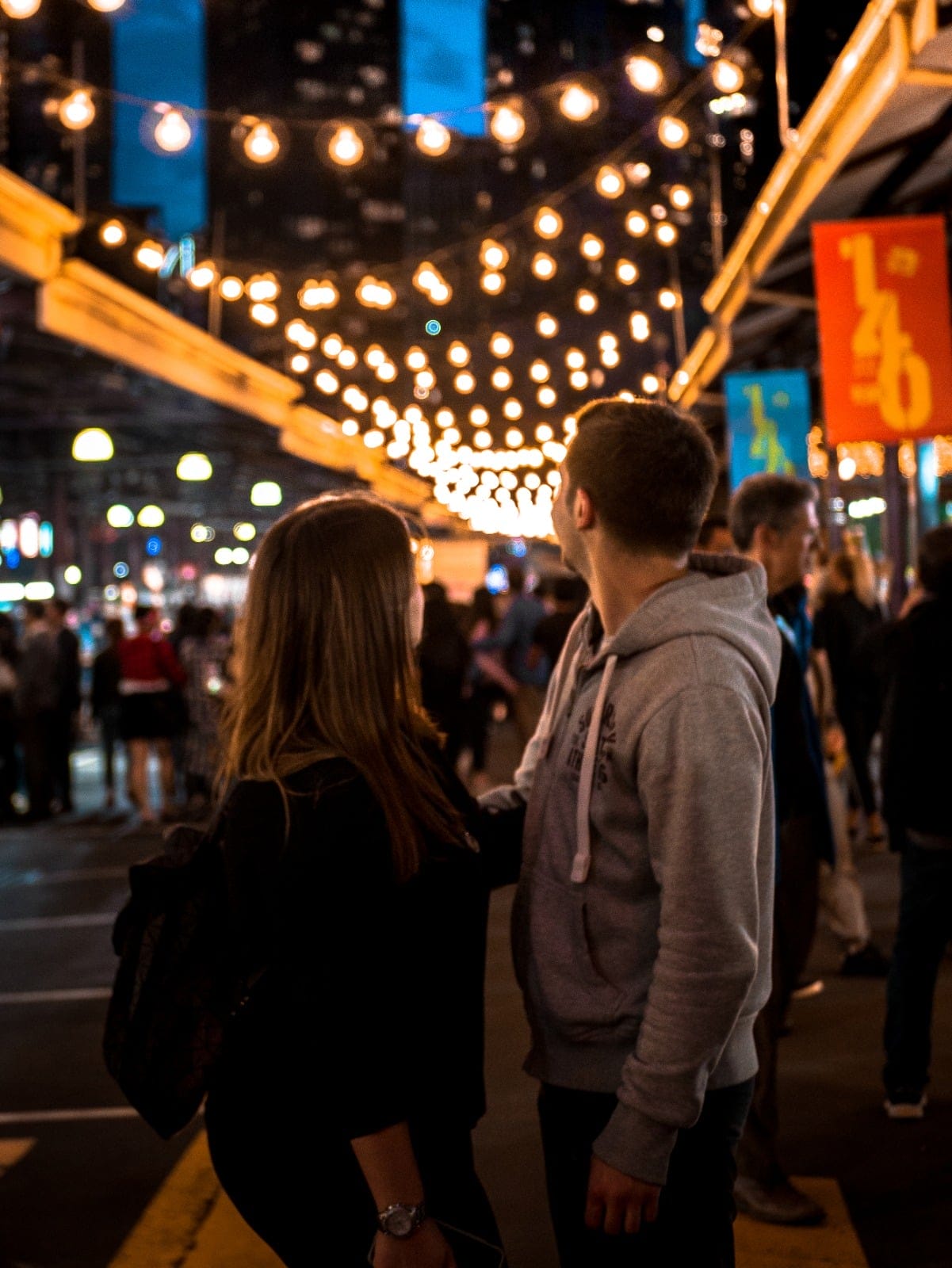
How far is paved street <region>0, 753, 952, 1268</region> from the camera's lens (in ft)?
14.0

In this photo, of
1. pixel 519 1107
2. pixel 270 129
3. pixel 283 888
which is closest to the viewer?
pixel 283 888

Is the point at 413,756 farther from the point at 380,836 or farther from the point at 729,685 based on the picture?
the point at 729,685

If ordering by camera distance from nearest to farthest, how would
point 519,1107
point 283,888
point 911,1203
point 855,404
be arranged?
1. point 283,888
2. point 911,1203
3. point 519,1107
4. point 855,404

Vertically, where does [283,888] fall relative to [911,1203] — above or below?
above

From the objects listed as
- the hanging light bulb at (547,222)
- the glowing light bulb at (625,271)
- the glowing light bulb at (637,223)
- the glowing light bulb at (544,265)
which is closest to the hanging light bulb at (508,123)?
the hanging light bulb at (547,222)

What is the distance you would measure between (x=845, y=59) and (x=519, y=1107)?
5.59m

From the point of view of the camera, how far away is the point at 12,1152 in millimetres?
5203

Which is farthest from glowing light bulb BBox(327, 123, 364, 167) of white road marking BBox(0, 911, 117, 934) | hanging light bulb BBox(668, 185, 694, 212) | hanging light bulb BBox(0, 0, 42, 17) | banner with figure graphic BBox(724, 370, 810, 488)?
white road marking BBox(0, 911, 117, 934)

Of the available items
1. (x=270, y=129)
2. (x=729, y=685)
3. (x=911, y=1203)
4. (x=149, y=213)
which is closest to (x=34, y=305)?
(x=270, y=129)

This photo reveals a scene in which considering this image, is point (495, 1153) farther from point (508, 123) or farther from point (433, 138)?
point (433, 138)

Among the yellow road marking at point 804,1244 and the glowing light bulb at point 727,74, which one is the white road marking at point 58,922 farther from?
the glowing light bulb at point 727,74

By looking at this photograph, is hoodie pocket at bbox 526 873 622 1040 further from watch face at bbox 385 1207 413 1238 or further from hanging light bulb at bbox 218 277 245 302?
hanging light bulb at bbox 218 277 245 302

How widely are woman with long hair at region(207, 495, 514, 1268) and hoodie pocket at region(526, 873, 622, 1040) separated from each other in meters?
0.10

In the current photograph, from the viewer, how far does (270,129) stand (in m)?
11.5
